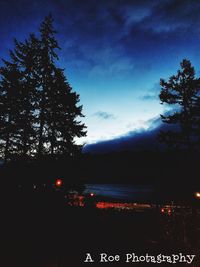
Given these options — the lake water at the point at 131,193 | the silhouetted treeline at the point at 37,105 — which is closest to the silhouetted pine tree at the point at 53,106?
the silhouetted treeline at the point at 37,105

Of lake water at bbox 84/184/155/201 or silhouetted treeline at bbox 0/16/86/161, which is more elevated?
silhouetted treeline at bbox 0/16/86/161

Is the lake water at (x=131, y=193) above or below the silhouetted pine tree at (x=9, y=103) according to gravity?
below

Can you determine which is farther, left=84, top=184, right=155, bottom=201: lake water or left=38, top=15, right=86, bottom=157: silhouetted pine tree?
left=84, top=184, right=155, bottom=201: lake water

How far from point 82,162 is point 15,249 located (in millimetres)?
16594

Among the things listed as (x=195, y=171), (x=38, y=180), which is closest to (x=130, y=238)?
(x=38, y=180)

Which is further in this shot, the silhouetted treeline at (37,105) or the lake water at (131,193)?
the lake water at (131,193)

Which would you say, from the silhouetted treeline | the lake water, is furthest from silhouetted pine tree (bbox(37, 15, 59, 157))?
the lake water

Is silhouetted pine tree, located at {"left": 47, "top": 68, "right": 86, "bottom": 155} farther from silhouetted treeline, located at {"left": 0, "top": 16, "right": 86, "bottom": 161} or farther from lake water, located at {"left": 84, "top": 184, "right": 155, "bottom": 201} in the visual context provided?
Result: lake water, located at {"left": 84, "top": 184, "right": 155, "bottom": 201}

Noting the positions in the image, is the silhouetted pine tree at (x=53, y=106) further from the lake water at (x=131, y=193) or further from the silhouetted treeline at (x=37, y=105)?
the lake water at (x=131, y=193)

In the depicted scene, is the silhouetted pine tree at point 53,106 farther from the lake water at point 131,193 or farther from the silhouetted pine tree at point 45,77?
the lake water at point 131,193

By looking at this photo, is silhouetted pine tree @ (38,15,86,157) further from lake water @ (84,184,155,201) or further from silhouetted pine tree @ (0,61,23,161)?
lake water @ (84,184,155,201)

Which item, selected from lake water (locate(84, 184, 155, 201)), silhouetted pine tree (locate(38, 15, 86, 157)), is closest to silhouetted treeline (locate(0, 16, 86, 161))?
silhouetted pine tree (locate(38, 15, 86, 157))

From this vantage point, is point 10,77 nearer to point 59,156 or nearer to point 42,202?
point 59,156

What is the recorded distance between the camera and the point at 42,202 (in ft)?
42.5
